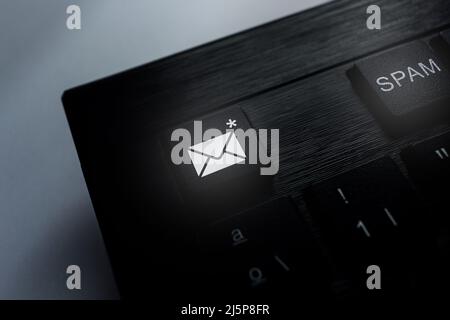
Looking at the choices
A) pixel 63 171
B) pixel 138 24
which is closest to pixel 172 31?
pixel 138 24

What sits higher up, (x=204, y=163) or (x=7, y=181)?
(x=7, y=181)

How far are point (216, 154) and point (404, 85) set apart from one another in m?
0.11

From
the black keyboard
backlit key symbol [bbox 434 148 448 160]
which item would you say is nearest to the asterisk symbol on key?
the black keyboard

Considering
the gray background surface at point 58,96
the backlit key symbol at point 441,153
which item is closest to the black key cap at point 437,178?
the backlit key symbol at point 441,153

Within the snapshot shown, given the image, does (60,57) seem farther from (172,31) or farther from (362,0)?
(362,0)

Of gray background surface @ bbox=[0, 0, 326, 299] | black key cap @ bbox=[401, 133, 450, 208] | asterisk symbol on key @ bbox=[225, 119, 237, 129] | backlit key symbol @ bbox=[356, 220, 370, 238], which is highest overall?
gray background surface @ bbox=[0, 0, 326, 299]

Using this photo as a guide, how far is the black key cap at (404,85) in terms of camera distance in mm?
244

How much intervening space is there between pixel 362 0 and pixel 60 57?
0.84 ft

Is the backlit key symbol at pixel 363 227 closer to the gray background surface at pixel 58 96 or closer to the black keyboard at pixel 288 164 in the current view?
the black keyboard at pixel 288 164

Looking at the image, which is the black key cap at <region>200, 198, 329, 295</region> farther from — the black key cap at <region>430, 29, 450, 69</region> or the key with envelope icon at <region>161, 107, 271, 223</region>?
the black key cap at <region>430, 29, 450, 69</region>

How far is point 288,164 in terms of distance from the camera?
0.25 meters

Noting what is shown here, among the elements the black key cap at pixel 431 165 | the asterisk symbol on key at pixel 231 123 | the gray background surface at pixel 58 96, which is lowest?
the black key cap at pixel 431 165

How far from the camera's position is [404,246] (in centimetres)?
22

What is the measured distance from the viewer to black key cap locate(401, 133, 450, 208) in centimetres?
22
